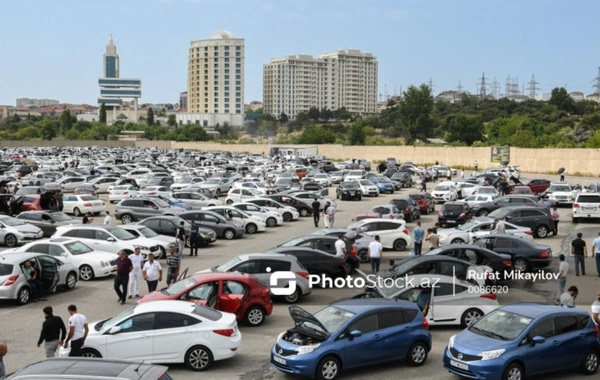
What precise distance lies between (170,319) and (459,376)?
5192 mm

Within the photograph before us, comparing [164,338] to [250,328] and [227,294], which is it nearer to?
[227,294]

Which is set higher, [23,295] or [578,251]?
[578,251]

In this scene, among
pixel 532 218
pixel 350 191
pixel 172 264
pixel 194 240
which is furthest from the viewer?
pixel 350 191

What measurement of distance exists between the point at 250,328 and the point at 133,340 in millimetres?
3687

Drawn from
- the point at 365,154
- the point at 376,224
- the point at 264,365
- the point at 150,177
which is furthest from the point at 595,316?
the point at 365,154

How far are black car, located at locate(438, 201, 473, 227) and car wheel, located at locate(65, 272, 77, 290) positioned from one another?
58.7ft

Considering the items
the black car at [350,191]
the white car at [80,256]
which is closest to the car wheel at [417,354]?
the white car at [80,256]

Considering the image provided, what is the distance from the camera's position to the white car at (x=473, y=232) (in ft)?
85.7

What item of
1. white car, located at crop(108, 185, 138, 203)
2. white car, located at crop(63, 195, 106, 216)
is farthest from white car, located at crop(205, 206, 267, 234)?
white car, located at crop(108, 185, 138, 203)

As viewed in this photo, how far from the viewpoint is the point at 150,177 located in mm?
54281

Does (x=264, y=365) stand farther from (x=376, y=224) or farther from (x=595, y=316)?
(x=376, y=224)

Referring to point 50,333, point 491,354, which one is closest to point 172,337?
point 50,333

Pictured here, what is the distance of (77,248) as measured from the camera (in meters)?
21.9

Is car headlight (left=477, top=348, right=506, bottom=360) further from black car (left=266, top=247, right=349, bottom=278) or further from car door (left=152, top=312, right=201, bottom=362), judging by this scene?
black car (left=266, top=247, right=349, bottom=278)
